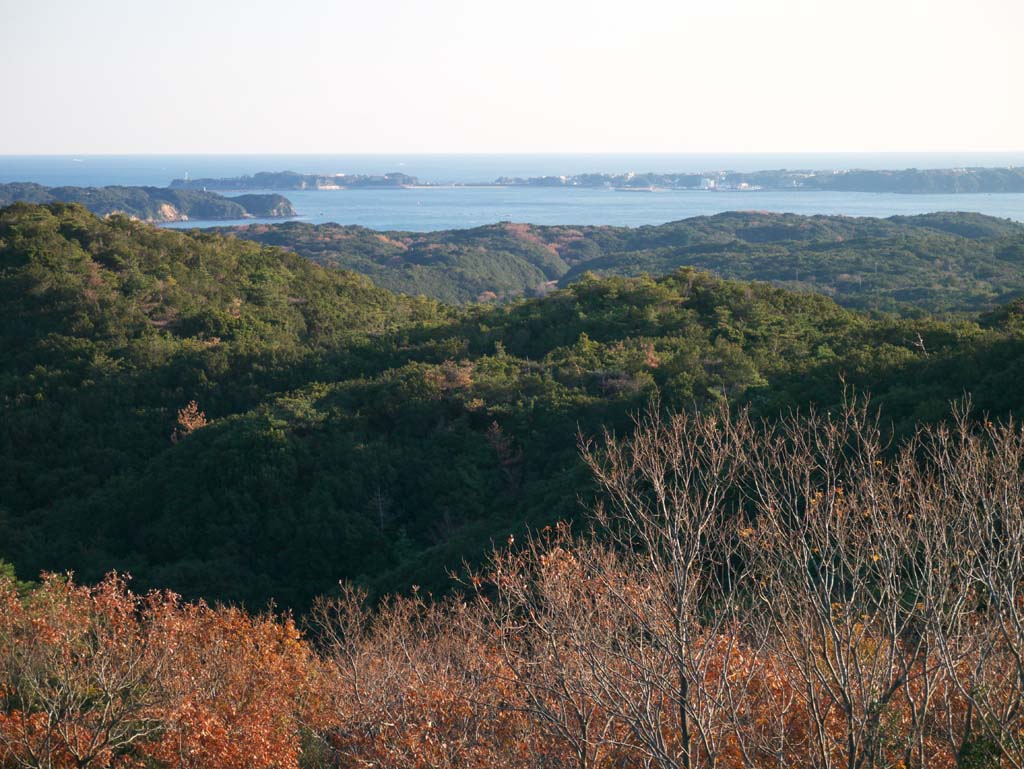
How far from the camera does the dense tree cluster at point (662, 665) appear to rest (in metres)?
7.38

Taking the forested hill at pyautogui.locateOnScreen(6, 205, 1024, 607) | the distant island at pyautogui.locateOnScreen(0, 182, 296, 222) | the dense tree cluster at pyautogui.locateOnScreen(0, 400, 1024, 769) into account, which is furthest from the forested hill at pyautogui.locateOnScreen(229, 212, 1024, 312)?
the dense tree cluster at pyautogui.locateOnScreen(0, 400, 1024, 769)

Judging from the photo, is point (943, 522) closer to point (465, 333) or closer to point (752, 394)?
point (752, 394)

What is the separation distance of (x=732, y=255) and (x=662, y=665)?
71.0m

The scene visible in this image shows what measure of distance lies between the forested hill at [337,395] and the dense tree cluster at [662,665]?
813 centimetres

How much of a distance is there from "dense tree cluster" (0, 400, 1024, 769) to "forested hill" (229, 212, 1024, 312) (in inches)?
1584

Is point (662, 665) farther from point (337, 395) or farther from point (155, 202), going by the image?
point (155, 202)

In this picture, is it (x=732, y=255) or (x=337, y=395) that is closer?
(x=337, y=395)

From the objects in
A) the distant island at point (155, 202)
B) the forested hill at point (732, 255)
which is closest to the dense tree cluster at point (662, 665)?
the forested hill at point (732, 255)

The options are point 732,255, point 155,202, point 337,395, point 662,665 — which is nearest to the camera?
point 662,665

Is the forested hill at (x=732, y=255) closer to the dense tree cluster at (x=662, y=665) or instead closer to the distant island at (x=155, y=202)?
the distant island at (x=155, y=202)

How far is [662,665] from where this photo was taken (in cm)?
799

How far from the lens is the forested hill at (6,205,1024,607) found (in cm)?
2184

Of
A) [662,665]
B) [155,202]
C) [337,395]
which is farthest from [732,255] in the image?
[155,202]

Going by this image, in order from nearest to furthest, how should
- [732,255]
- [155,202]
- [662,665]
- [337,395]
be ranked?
[662,665] < [337,395] < [732,255] < [155,202]
